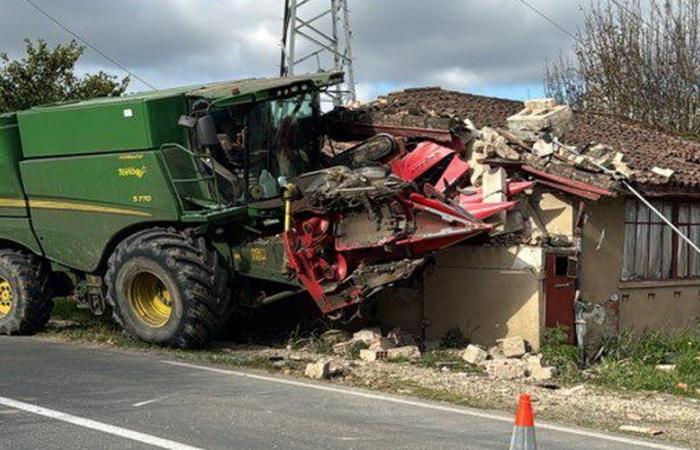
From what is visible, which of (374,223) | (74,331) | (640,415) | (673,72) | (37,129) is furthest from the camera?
(673,72)

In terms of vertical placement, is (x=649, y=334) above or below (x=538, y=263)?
below

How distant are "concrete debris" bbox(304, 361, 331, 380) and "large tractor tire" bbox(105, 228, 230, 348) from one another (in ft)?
5.85

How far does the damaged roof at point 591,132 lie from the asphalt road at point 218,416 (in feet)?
16.3

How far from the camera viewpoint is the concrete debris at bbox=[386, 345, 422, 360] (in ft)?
36.8

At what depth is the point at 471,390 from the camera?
9539 mm

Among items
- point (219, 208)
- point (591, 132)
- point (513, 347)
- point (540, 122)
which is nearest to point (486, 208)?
point (513, 347)

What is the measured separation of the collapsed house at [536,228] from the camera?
11938 mm

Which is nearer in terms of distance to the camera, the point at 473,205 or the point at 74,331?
the point at 473,205

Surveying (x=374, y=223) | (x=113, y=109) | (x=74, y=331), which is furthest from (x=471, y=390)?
(x=74, y=331)

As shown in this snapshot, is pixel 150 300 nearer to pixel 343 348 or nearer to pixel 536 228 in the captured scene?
pixel 343 348

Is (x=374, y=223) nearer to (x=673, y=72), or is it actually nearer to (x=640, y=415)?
(x=640, y=415)

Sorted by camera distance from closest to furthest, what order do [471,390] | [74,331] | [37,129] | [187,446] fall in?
[187,446], [471,390], [37,129], [74,331]

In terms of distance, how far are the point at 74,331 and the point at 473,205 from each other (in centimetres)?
643

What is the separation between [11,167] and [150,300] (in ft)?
10.0
